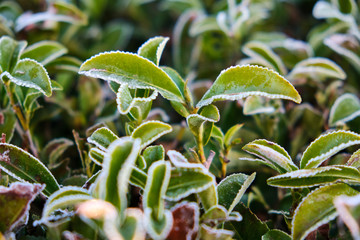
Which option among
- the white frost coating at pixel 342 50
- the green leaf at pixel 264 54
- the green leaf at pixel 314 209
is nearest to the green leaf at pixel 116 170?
the green leaf at pixel 314 209

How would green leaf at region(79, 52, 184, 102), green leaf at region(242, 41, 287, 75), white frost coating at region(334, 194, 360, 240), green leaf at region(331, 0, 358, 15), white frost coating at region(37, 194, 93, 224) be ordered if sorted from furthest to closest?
green leaf at region(331, 0, 358, 15) → green leaf at region(242, 41, 287, 75) → green leaf at region(79, 52, 184, 102) → white frost coating at region(37, 194, 93, 224) → white frost coating at region(334, 194, 360, 240)

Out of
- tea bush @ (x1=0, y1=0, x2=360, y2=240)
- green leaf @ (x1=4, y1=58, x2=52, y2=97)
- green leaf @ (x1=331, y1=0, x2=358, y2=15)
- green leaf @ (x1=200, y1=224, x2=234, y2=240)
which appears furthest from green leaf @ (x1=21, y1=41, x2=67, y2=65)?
green leaf @ (x1=331, y1=0, x2=358, y2=15)

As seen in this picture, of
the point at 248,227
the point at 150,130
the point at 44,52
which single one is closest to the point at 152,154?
→ the point at 150,130

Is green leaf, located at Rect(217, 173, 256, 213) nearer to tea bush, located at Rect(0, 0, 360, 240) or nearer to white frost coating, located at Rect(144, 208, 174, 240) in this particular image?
tea bush, located at Rect(0, 0, 360, 240)

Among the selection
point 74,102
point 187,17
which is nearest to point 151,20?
point 187,17

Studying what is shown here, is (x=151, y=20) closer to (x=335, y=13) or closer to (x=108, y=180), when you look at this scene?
(x=335, y=13)

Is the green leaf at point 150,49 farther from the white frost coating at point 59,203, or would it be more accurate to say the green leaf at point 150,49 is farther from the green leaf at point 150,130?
the white frost coating at point 59,203
